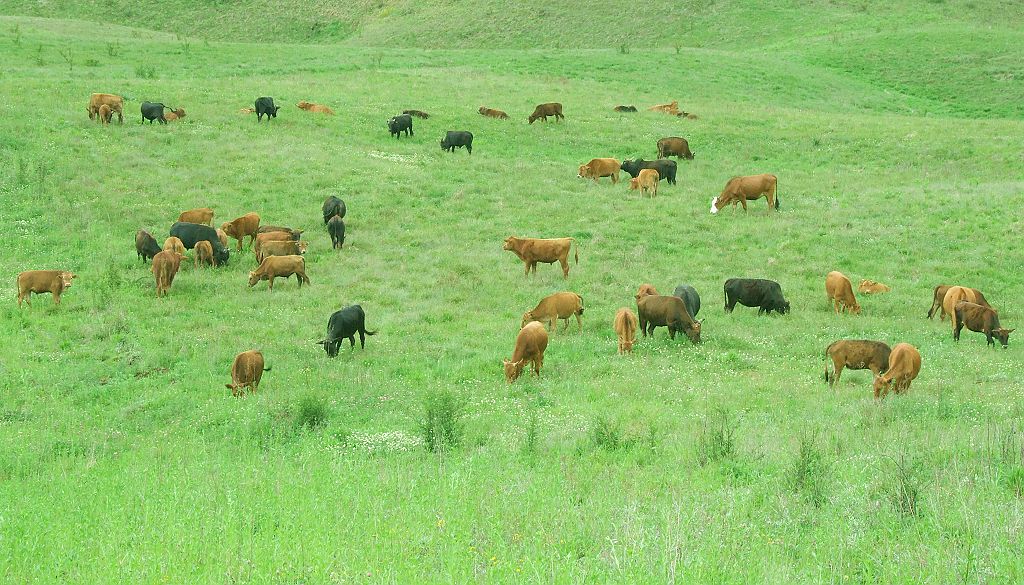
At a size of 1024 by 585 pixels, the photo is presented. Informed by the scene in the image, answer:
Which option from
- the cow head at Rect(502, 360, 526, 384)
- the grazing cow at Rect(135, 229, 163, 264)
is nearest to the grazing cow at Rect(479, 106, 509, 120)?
the grazing cow at Rect(135, 229, 163, 264)

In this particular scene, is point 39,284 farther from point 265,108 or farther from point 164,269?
point 265,108

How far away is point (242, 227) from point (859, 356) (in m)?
16.0

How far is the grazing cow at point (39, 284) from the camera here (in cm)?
1734

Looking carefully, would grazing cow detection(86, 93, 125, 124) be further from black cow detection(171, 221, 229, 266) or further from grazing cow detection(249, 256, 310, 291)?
grazing cow detection(249, 256, 310, 291)

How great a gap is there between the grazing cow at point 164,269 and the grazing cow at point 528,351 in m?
9.08

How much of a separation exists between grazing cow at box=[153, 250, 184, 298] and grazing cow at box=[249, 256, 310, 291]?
172 cm

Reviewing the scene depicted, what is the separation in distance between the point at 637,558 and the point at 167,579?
306cm

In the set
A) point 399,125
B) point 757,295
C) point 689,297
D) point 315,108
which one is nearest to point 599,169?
point 399,125

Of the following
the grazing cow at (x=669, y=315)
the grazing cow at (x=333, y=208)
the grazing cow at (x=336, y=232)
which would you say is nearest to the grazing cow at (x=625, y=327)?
the grazing cow at (x=669, y=315)

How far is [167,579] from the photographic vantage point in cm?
523

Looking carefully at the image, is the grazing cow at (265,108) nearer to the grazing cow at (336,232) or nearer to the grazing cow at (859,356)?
the grazing cow at (336,232)

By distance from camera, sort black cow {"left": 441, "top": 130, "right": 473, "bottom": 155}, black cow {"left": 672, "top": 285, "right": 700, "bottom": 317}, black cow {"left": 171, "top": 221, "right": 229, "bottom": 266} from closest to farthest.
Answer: black cow {"left": 672, "top": 285, "right": 700, "bottom": 317}, black cow {"left": 171, "top": 221, "right": 229, "bottom": 266}, black cow {"left": 441, "top": 130, "right": 473, "bottom": 155}

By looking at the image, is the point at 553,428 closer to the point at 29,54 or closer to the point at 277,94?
the point at 277,94

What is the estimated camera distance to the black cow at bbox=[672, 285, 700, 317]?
17047mm
